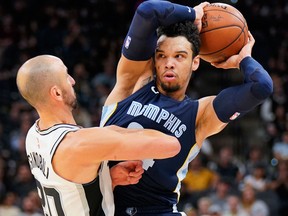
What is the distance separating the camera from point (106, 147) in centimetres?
363

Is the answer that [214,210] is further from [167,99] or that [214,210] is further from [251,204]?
[167,99]

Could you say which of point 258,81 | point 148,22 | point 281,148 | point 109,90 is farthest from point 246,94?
point 109,90

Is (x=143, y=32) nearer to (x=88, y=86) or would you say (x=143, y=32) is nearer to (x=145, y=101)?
(x=145, y=101)

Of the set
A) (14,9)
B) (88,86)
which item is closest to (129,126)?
(88,86)

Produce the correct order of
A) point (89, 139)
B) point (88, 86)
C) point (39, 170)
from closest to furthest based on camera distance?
point (89, 139)
point (39, 170)
point (88, 86)

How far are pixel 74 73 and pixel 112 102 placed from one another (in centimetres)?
835

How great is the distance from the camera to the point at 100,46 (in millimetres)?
14156

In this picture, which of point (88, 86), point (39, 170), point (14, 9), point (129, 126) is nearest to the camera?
point (39, 170)

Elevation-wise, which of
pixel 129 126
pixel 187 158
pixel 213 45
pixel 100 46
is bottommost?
pixel 100 46

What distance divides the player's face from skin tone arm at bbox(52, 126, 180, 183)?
24.0 inches

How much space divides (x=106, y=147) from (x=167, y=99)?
0.88 m

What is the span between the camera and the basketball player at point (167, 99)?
419cm

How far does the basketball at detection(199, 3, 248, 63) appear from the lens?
14.5 ft

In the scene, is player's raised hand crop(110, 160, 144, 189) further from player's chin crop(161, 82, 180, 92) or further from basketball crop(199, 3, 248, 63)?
basketball crop(199, 3, 248, 63)
